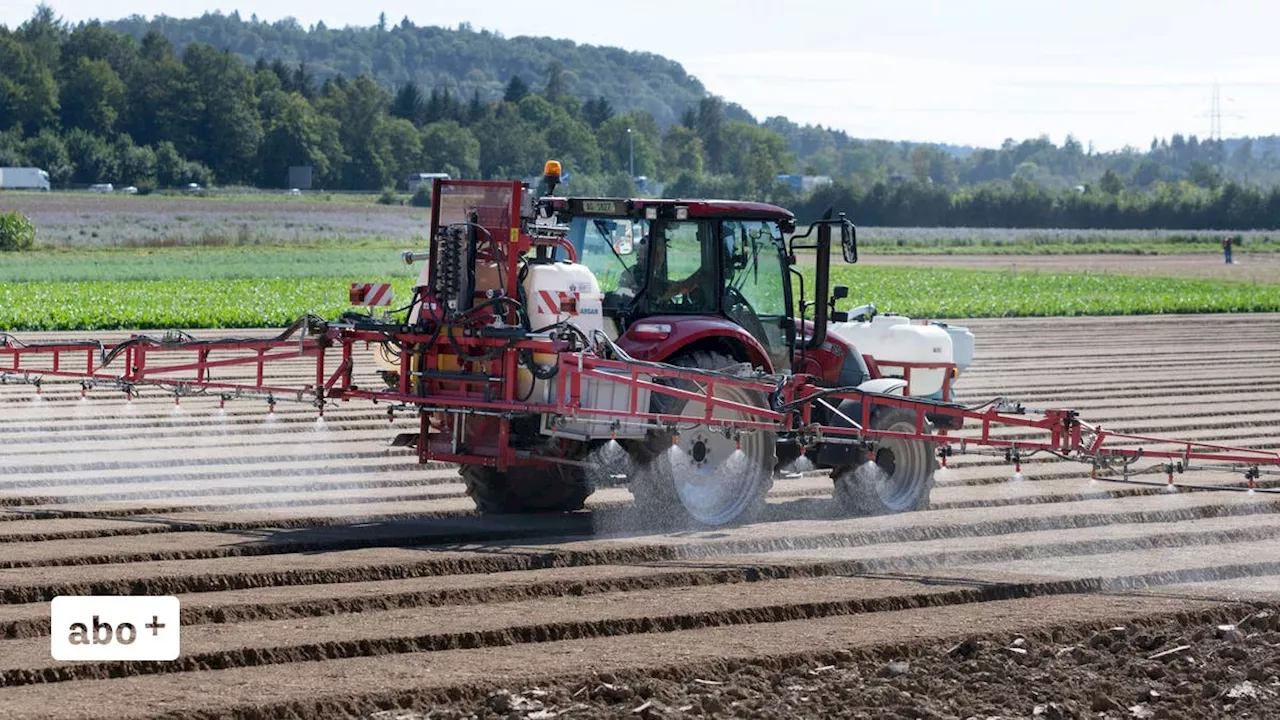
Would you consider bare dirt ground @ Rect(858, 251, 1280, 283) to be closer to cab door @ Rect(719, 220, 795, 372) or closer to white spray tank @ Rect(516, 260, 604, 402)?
cab door @ Rect(719, 220, 795, 372)

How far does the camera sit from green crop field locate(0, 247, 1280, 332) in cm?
2961

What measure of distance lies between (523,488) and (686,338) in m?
1.45

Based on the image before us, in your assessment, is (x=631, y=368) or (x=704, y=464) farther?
(x=704, y=464)

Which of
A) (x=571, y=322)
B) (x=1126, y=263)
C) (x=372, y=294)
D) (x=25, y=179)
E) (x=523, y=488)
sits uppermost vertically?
(x=25, y=179)

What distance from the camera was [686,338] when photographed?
10.9 metres

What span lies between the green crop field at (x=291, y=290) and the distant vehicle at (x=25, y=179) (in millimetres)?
30696

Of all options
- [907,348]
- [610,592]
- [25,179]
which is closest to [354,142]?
[25,179]

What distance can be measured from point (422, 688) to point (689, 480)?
436 cm

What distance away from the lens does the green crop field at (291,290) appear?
29609 mm

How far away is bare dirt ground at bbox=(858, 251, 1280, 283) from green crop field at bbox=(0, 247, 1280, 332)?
13.3 ft

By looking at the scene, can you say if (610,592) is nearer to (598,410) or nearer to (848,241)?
(598,410)

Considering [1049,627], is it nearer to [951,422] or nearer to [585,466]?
[585,466]

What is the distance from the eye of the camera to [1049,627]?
8.32m

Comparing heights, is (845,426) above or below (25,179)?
below
